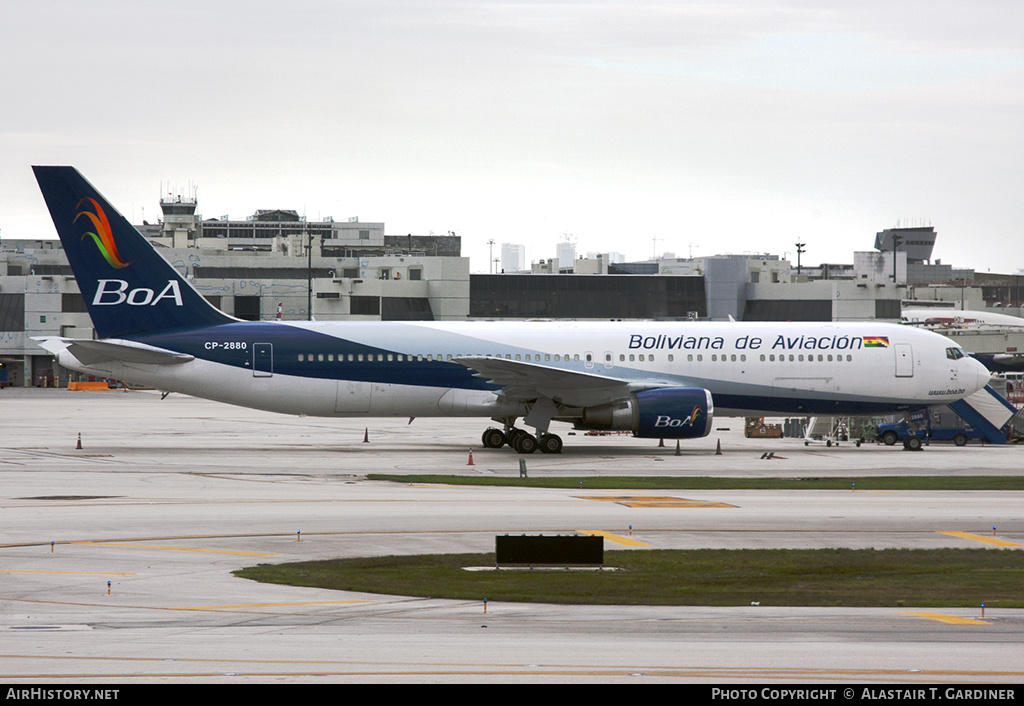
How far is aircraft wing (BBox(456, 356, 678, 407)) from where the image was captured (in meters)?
37.2

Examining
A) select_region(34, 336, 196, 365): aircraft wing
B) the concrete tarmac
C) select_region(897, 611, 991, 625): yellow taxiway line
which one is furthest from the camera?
select_region(34, 336, 196, 365): aircraft wing

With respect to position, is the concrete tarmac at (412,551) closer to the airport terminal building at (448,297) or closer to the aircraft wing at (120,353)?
Answer: the aircraft wing at (120,353)

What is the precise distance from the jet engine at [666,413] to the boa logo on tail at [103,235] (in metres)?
18.3

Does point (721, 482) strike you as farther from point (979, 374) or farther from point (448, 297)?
point (448, 297)

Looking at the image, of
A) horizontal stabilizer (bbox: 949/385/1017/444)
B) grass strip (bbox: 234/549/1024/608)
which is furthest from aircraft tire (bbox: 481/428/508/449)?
grass strip (bbox: 234/549/1024/608)

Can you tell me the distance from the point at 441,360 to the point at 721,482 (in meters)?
12.8

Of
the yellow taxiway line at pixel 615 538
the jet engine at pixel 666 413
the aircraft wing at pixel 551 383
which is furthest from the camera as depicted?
the jet engine at pixel 666 413

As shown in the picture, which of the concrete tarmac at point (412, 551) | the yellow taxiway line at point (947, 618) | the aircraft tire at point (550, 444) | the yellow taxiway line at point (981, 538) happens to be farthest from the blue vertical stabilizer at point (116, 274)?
the yellow taxiway line at point (947, 618)

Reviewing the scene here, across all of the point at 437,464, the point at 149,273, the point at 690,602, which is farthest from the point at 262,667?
the point at 149,273

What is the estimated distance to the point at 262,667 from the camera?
11625mm

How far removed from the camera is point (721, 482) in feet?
99.2

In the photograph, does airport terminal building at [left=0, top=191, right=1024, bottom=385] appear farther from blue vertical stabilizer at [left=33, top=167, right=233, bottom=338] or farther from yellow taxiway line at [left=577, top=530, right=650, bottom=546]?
yellow taxiway line at [left=577, top=530, right=650, bottom=546]

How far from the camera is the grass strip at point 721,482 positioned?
29.4 meters

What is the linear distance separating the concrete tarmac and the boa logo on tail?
6789 mm
